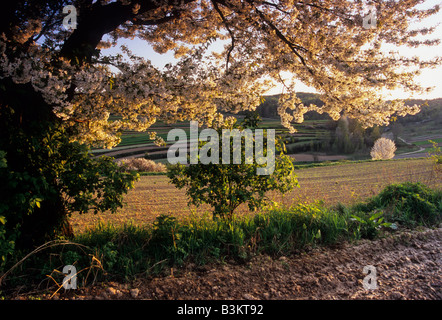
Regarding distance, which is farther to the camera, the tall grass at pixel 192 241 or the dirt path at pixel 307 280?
the tall grass at pixel 192 241

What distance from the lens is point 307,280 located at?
125 inches

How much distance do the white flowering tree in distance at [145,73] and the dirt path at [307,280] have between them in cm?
152

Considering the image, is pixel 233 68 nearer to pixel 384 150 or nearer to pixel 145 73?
pixel 145 73

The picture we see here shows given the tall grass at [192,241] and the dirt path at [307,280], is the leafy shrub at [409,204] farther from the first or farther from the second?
the dirt path at [307,280]

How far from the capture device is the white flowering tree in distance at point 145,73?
3.70 metres

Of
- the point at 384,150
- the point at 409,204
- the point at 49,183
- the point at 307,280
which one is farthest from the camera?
the point at 384,150

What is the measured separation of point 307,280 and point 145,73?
386cm

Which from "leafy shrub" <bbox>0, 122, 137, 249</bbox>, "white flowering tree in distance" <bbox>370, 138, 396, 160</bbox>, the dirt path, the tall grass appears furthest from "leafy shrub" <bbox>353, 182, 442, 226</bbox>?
"white flowering tree in distance" <bbox>370, 138, 396, 160</bbox>

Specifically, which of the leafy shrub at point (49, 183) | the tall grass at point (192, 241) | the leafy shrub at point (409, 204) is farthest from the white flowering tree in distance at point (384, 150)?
the leafy shrub at point (49, 183)

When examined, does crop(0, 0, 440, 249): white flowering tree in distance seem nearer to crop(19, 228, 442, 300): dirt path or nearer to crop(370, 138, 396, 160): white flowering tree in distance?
crop(19, 228, 442, 300): dirt path

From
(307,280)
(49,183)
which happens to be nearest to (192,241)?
(307,280)

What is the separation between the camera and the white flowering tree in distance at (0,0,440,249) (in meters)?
3.70

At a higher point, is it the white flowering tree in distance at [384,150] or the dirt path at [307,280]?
the dirt path at [307,280]

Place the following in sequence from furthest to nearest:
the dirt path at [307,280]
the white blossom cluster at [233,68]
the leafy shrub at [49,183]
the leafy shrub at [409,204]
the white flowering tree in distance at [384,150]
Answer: the white flowering tree in distance at [384,150] → the leafy shrub at [409,204] → the white blossom cluster at [233,68] → the leafy shrub at [49,183] → the dirt path at [307,280]
